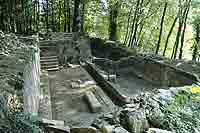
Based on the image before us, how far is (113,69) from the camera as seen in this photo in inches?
564

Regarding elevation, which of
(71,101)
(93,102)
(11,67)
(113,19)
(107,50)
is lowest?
(71,101)

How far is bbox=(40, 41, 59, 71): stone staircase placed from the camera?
13833mm

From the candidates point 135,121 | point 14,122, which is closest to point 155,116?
point 135,121

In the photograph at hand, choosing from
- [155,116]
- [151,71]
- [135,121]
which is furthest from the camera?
[151,71]

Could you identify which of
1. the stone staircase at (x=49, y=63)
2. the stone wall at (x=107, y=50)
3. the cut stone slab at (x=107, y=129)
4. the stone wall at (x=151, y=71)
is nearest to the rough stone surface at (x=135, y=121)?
the cut stone slab at (x=107, y=129)

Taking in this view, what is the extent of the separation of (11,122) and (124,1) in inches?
614

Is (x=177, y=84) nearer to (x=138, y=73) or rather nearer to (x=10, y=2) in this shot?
(x=138, y=73)

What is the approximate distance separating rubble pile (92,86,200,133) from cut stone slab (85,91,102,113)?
3025 mm

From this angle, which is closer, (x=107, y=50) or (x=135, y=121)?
(x=135, y=121)

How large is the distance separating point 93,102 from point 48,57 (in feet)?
20.6

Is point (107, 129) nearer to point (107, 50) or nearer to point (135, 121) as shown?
point (135, 121)

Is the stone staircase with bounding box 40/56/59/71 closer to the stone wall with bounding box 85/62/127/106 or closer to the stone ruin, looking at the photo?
the stone ruin

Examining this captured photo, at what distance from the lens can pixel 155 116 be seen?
4555mm

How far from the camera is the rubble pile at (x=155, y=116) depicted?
13.9 ft
